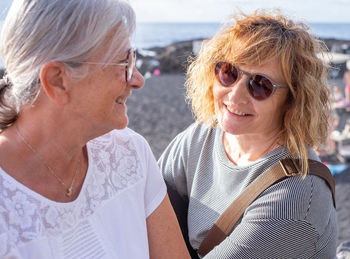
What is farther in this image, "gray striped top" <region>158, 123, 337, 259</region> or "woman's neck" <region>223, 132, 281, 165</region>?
"woman's neck" <region>223, 132, 281, 165</region>

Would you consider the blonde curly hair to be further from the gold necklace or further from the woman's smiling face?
the gold necklace

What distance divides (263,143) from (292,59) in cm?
48

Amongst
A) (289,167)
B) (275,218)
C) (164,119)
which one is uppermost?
(289,167)

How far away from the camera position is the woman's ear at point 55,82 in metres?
1.45

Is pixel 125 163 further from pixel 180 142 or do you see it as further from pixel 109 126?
pixel 180 142

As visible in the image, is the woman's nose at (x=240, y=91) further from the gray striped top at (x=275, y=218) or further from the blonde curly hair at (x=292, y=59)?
the gray striped top at (x=275, y=218)

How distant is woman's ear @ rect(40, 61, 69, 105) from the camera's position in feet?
4.75

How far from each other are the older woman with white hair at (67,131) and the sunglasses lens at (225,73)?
2.73ft

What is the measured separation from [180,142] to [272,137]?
0.60 m

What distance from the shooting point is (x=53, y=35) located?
141 cm

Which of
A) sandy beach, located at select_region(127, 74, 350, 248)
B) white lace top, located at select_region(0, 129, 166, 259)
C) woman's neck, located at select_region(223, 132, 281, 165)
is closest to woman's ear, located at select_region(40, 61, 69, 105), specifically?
white lace top, located at select_region(0, 129, 166, 259)

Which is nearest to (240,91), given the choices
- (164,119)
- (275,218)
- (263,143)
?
(263,143)

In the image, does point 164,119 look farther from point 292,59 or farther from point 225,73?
point 292,59

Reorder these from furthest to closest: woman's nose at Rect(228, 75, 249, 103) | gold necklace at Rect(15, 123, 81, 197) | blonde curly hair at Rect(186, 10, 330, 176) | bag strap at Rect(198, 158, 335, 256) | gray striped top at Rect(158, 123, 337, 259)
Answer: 1. woman's nose at Rect(228, 75, 249, 103)
2. blonde curly hair at Rect(186, 10, 330, 176)
3. bag strap at Rect(198, 158, 335, 256)
4. gray striped top at Rect(158, 123, 337, 259)
5. gold necklace at Rect(15, 123, 81, 197)
